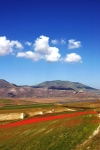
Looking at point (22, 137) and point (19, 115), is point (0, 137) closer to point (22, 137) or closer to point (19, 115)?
point (22, 137)

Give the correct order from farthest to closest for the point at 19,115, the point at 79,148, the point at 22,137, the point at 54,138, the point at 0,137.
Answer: the point at 19,115 → the point at 0,137 → the point at 22,137 → the point at 54,138 → the point at 79,148

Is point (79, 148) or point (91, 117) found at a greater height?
point (91, 117)

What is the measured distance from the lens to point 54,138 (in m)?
40.4

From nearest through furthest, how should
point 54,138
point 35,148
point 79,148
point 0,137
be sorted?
point 79,148 < point 35,148 < point 54,138 < point 0,137

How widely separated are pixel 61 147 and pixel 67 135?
5859mm

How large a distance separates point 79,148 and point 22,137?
1709cm

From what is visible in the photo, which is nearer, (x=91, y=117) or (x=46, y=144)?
(x=46, y=144)

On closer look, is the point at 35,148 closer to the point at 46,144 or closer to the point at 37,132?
the point at 46,144

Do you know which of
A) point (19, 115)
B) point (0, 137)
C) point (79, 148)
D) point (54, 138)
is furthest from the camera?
point (19, 115)

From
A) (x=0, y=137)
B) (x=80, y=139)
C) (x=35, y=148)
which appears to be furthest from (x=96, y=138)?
(x=0, y=137)

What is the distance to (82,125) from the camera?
A: 4634 centimetres

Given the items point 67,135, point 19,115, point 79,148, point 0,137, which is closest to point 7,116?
point 19,115

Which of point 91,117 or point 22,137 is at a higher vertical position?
point 91,117

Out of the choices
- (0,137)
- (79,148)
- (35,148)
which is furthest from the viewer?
(0,137)
